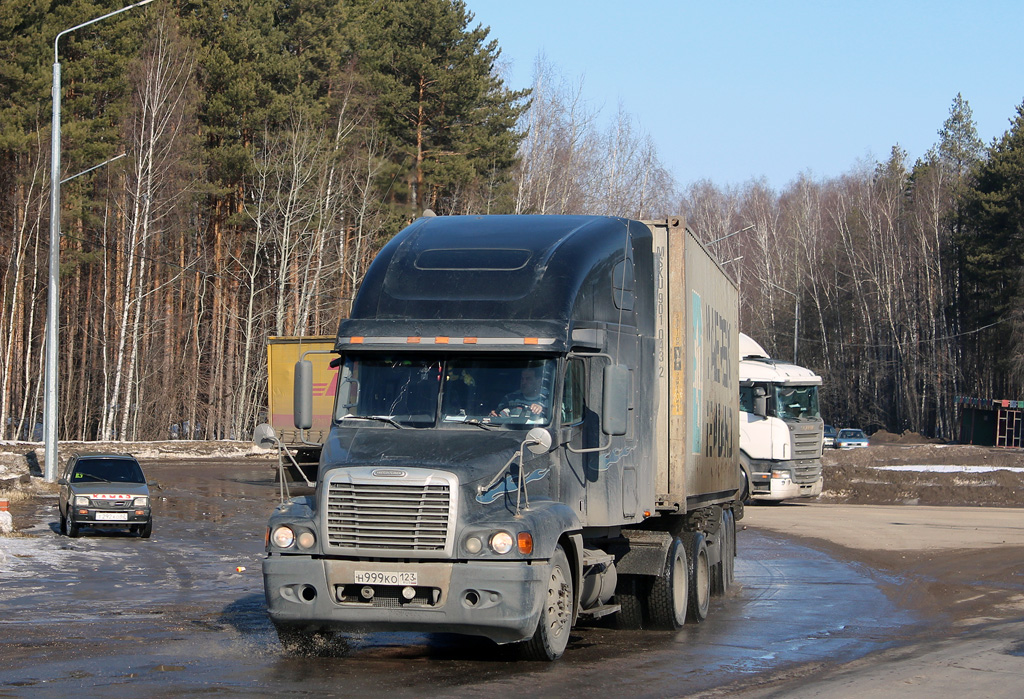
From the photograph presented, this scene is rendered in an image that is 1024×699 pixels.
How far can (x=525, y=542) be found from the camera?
31.4ft

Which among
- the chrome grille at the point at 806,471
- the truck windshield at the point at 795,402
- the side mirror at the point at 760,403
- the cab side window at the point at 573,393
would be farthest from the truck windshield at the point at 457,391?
the chrome grille at the point at 806,471

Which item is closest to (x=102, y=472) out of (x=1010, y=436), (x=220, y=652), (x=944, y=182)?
(x=220, y=652)

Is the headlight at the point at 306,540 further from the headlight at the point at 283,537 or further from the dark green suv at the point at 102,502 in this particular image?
the dark green suv at the point at 102,502

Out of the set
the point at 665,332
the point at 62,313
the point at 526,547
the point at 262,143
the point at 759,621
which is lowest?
the point at 759,621

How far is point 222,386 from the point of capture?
198 feet

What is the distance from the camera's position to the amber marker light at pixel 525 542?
9.52 metres

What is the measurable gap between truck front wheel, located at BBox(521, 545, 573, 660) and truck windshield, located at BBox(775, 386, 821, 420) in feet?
70.8

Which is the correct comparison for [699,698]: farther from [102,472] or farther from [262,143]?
[262,143]

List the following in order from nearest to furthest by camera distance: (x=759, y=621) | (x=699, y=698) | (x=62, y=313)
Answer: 1. (x=699, y=698)
2. (x=759, y=621)
3. (x=62, y=313)

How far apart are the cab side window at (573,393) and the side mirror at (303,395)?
2196mm

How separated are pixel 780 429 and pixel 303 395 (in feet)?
72.4

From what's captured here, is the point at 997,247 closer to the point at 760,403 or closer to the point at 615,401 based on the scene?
the point at 760,403

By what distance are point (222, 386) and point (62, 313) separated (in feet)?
26.8

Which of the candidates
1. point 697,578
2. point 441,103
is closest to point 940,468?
point 441,103
